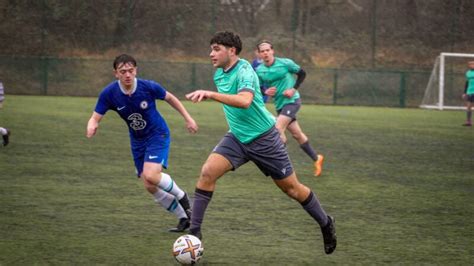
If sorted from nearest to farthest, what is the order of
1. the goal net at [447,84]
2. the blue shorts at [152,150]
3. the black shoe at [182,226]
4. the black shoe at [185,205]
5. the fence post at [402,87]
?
the black shoe at [182,226]
the blue shorts at [152,150]
the black shoe at [185,205]
the goal net at [447,84]
the fence post at [402,87]

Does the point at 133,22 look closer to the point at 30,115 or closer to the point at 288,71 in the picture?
the point at 30,115

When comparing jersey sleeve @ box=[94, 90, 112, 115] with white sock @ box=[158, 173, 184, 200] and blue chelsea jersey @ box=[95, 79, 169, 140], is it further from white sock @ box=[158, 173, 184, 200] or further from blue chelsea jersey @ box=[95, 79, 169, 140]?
white sock @ box=[158, 173, 184, 200]

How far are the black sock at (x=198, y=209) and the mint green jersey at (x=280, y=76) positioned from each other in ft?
20.6

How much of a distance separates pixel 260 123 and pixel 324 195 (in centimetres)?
346

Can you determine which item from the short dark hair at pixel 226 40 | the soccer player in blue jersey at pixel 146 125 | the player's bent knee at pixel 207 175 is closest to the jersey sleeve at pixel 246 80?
the short dark hair at pixel 226 40

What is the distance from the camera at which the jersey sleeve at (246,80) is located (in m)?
6.45

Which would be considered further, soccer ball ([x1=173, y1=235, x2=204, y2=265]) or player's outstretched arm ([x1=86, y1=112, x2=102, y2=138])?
player's outstretched arm ([x1=86, y1=112, x2=102, y2=138])

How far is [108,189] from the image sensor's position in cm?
1000

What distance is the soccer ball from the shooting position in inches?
240

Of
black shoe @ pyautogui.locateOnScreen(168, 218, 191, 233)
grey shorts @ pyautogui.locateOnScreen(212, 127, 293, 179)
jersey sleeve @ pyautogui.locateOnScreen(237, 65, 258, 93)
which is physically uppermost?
jersey sleeve @ pyautogui.locateOnScreen(237, 65, 258, 93)

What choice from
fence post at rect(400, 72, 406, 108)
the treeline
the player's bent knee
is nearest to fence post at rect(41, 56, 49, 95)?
the treeline

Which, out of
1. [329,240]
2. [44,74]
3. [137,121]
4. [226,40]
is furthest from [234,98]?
[44,74]

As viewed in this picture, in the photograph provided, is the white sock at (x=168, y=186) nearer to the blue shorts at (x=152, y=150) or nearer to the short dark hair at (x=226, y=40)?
the blue shorts at (x=152, y=150)

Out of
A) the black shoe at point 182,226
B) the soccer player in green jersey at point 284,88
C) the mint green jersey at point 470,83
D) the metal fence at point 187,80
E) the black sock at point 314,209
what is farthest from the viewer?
the metal fence at point 187,80
